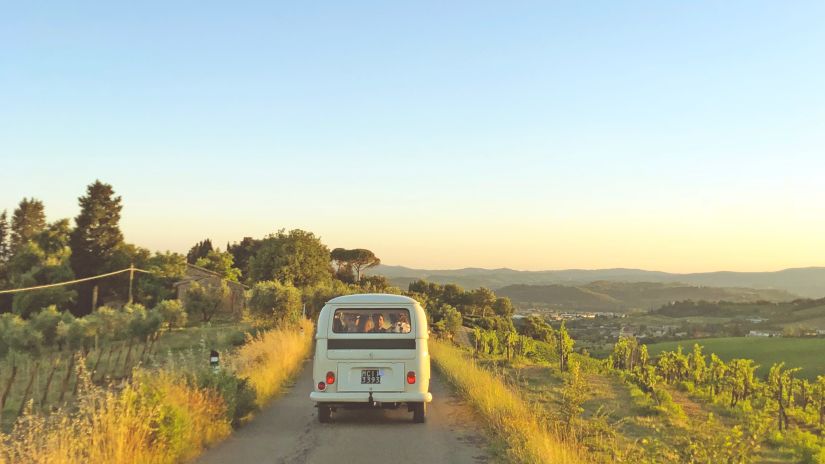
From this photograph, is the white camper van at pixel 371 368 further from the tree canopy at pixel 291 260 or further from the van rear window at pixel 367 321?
the tree canopy at pixel 291 260

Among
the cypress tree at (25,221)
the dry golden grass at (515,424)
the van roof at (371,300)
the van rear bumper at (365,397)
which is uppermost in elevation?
the cypress tree at (25,221)

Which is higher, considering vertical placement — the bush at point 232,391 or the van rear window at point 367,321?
the van rear window at point 367,321

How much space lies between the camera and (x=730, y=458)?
262 inches

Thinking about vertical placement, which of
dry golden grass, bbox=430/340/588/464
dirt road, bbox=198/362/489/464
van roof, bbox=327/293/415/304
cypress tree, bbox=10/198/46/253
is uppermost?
cypress tree, bbox=10/198/46/253

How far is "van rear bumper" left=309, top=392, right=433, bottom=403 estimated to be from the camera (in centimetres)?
1132

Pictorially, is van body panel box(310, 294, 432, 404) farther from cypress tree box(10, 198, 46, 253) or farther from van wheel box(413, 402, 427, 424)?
cypress tree box(10, 198, 46, 253)

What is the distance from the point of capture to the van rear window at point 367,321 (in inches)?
471

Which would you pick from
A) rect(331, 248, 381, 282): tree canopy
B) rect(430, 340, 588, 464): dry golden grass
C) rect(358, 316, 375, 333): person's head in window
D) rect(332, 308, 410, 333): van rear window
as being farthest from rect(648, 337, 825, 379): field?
rect(331, 248, 381, 282): tree canopy

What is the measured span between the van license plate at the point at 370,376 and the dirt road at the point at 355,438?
81cm

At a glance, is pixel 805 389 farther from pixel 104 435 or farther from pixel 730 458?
Answer: pixel 104 435

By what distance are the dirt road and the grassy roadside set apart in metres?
0.42

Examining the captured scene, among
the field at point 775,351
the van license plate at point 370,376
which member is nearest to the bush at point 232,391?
the van license plate at point 370,376

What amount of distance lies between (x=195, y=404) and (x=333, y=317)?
2819 mm

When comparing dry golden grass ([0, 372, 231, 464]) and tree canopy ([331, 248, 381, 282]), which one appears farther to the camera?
tree canopy ([331, 248, 381, 282])
